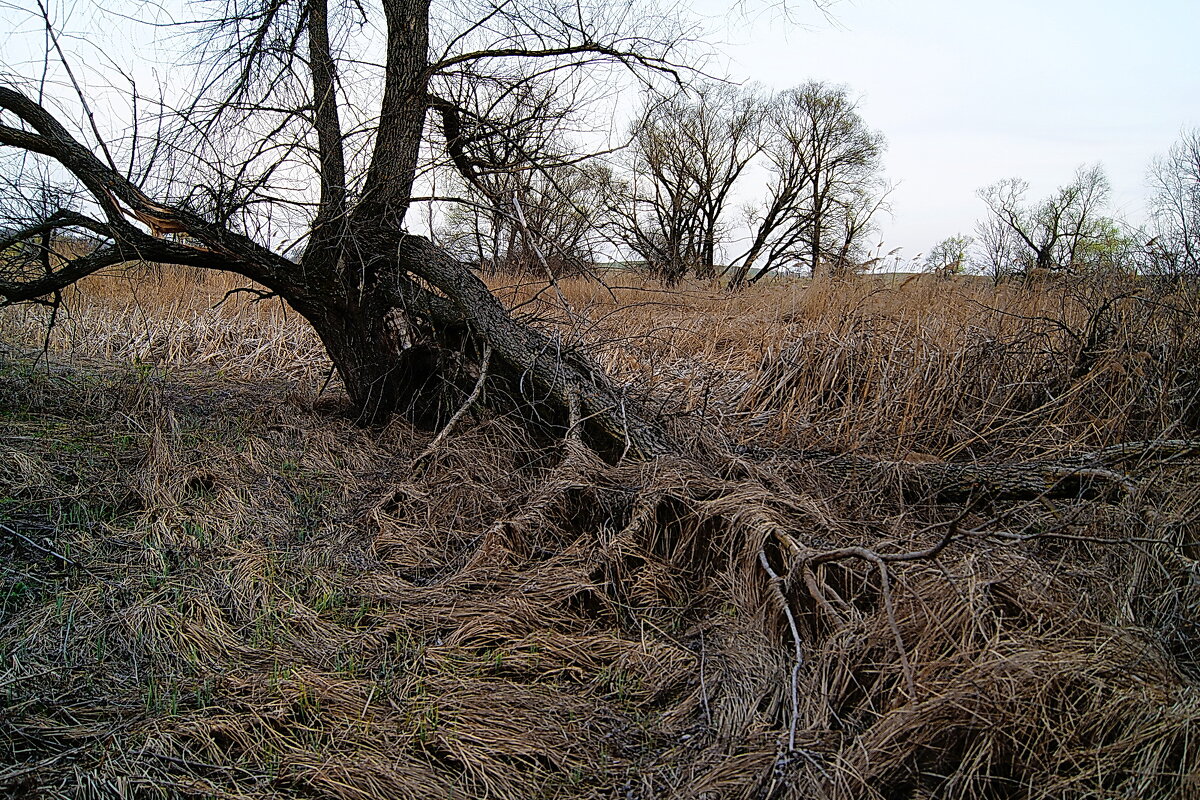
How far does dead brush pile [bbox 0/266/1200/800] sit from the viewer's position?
203cm

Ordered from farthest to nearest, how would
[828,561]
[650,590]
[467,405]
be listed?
[467,405] → [650,590] → [828,561]

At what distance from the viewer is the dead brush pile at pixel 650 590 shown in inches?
80.0

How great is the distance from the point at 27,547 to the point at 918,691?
359 cm

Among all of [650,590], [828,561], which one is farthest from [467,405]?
[828,561]

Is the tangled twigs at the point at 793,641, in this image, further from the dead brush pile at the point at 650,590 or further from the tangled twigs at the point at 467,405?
the tangled twigs at the point at 467,405

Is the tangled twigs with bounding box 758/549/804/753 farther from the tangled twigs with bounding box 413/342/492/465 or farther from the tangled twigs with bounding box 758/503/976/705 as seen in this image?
the tangled twigs with bounding box 413/342/492/465

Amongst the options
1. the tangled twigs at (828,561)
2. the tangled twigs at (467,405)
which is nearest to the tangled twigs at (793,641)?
the tangled twigs at (828,561)

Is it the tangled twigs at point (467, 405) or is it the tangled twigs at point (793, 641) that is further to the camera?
the tangled twigs at point (467, 405)

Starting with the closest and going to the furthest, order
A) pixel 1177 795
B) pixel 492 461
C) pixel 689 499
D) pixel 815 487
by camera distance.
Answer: pixel 1177 795 → pixel 689 499 → pixel 815 487 → pixel 492 461

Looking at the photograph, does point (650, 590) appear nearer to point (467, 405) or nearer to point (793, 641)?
point (793, 641)

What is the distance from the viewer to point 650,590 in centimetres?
315

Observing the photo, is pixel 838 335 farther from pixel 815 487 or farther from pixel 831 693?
pixel 831 693

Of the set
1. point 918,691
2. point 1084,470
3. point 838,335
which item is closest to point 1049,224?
point 838,335

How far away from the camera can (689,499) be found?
11.0 ft
